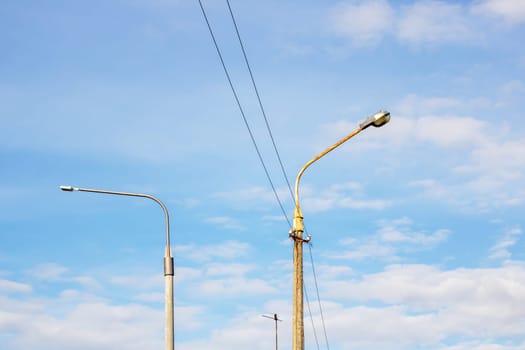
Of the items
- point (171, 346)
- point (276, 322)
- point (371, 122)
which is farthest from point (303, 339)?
point (276, 322)

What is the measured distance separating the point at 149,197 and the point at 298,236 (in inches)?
199

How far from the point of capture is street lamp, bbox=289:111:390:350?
14.4 meters

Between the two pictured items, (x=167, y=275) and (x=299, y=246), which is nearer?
(x=299, y=246)

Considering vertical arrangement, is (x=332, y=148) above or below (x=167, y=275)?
above

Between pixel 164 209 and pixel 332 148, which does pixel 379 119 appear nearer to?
pixel 332 148

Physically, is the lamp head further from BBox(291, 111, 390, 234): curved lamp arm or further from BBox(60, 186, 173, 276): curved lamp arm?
BBox(60, 186, 173, 276): curved lamp arm

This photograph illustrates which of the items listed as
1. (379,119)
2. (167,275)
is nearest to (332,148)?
(379,119)

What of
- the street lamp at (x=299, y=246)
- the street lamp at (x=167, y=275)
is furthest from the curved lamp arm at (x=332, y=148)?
the street lamp at (x=167, y=275)

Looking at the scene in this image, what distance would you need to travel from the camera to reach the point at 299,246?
1518 cm

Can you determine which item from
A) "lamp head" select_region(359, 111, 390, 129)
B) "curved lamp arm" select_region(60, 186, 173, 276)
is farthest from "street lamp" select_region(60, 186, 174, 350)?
"lamp head" select_region(359, 111, 390, 129)

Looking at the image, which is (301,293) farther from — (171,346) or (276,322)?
(276,322)

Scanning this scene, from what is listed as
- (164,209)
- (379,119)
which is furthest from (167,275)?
(379,119)

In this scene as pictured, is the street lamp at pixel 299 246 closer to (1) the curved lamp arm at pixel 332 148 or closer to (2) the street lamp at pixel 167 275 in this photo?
(1) the curved lamp arm at pixel 332 148

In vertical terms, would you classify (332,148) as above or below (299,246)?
above
